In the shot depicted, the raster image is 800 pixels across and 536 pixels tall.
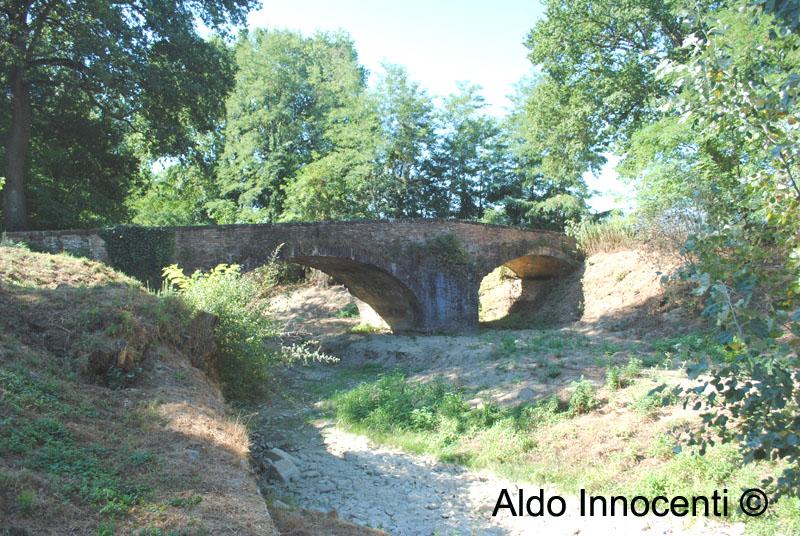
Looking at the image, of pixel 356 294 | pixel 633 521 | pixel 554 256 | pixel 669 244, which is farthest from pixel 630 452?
pixel 554 256

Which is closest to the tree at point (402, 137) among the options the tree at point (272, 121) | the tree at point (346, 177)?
the tree at point (346, 177)

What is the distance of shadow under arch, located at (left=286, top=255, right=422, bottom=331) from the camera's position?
18.1 metres

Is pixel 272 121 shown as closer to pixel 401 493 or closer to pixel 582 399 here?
pixel 582 399

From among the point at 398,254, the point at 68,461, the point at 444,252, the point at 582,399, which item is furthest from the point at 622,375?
the point at 444,252

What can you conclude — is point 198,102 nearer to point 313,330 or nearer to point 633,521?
point 313,330

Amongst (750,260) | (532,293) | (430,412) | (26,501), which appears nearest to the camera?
(750,260)

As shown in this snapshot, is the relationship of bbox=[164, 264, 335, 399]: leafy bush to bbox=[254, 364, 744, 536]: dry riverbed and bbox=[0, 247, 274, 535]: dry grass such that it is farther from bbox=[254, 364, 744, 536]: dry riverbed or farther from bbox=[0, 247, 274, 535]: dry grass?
bbox=[0, 247, 274, 535]: dry grass

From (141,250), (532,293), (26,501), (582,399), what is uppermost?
(141,250)

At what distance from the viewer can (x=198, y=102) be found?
1700cm

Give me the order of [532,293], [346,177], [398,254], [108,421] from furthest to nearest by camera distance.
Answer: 1. [346,177]
2. [532,293]
3. [398,254]
4. [108,421]

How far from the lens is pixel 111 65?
15008mm

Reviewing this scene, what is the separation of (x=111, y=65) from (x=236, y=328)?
30.3 ft

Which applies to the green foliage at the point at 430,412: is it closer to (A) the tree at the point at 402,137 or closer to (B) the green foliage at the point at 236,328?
(B) the green foliage at the point at 236,328

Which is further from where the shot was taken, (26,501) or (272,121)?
(272,121)
